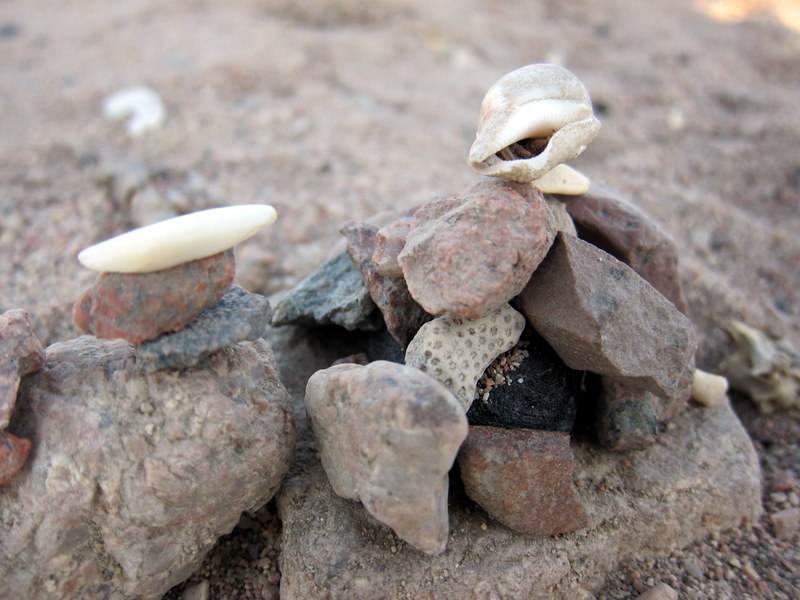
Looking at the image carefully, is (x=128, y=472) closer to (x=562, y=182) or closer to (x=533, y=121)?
(x=533, y=121)

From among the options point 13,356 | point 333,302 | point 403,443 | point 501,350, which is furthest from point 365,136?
point 403,443

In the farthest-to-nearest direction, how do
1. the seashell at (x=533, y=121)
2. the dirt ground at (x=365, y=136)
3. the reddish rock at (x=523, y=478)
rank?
the dirt ground at (x=365, y=136)
the seashell at (x=533, y=121)
the reddish rock at (x=523, y=478)

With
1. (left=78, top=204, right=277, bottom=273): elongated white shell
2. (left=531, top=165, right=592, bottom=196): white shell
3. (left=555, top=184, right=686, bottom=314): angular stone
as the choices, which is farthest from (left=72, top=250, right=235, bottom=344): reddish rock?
(left=555, top=184, right=686, bottom=314): angular stone

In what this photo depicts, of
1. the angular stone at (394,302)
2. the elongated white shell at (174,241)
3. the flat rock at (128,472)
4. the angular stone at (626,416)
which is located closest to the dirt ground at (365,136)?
the flat rock at (128,472)

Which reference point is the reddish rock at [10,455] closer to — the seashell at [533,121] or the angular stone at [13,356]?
the angular stone at [13,356]

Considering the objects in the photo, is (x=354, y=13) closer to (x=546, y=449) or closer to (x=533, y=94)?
(x=533, y=94)

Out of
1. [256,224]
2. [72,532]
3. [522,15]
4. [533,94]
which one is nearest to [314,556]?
[72,532]

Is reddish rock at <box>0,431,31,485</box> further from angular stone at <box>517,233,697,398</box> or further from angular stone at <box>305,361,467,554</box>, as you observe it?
angular stone at <box>517,233,697,398</box>
